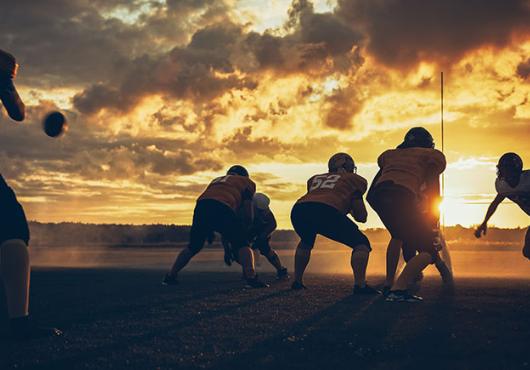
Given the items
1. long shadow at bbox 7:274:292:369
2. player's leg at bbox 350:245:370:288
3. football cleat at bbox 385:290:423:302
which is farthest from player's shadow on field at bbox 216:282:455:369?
player's leg at bbox 350:245:370:288

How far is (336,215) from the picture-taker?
9.09 metres

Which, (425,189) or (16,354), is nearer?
(16,354)

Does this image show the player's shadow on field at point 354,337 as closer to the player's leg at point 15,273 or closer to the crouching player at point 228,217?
the player's leg at point 15,273

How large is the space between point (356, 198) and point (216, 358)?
16.1ft

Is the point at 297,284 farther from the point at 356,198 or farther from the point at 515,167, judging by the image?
the point at 515,167

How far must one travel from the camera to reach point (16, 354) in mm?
4977

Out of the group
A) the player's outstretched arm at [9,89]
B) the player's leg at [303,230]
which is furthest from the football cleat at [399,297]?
the player's outstretched arm at [9,89]

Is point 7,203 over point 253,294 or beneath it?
over

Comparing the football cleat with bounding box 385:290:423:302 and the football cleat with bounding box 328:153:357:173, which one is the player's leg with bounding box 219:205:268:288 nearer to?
the football cleat with bounding box 328:153:357:173

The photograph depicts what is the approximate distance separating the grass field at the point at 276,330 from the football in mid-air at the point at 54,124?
170 cm

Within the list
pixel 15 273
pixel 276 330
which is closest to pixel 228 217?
pixel 276 330

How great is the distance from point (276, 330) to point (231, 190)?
15.3 feet

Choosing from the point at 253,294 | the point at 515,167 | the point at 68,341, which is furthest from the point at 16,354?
the point at 515,167

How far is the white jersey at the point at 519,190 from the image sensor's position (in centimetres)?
982
